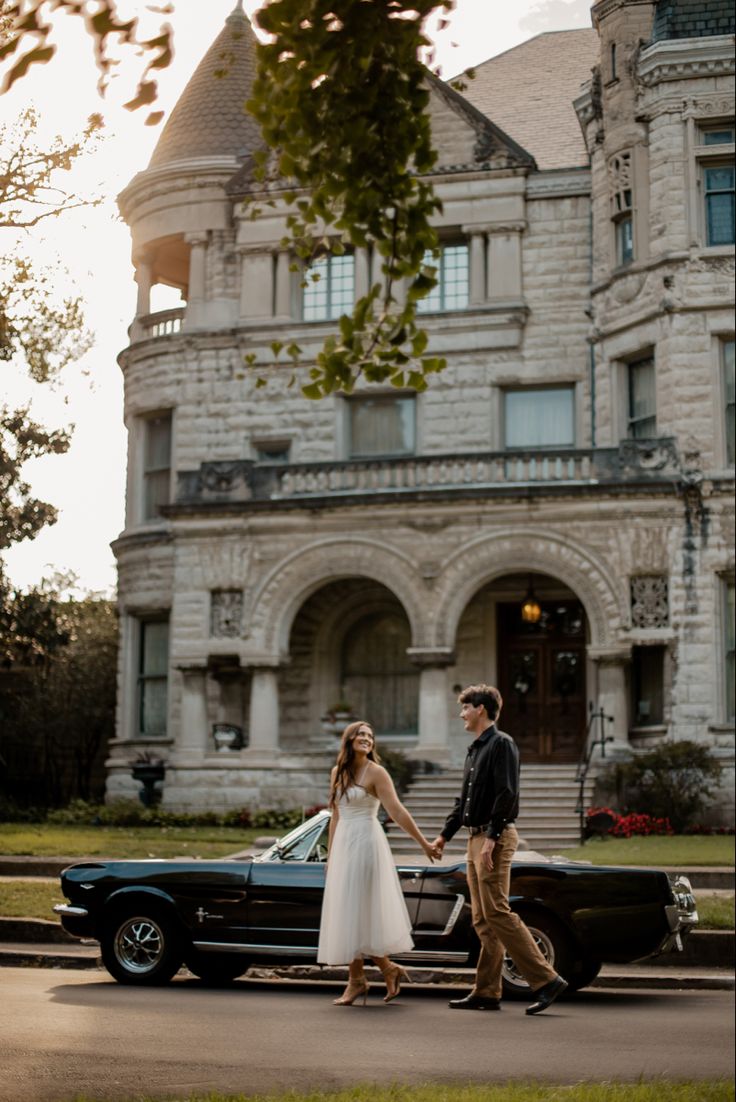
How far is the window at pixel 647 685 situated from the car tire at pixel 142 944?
1561 cm

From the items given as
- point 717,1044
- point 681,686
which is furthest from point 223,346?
point 717,1044

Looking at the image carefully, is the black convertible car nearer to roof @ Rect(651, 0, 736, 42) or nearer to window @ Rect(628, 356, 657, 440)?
window @ Rect(628, 356, 657, 440)

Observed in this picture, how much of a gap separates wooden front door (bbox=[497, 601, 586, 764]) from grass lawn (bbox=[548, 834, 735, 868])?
199 inches

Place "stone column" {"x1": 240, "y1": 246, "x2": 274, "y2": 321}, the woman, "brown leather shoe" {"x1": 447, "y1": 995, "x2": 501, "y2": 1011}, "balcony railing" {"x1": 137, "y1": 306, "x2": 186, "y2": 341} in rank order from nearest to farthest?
"brown leather shoe" {"x1": 447, "y1": 995, "x2": 501, "y2": 1011}
the woman
"stone column" {"x1": 240, "y1": 246, "x2": 274, "y2": 321}
"balcony railing" {"x1": 137, "y1": 306, "x2": 186, "y2": 341}

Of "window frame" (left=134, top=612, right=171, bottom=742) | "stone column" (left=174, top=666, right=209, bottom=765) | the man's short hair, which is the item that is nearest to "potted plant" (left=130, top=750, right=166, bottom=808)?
"stone column" (left=174, top=666, right=209, bottom=765)

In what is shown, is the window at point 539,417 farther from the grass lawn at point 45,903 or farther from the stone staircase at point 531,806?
the grass lawn at point 45,903

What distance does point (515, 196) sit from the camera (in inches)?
1212

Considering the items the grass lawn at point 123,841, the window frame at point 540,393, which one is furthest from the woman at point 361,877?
the window frame at point 540,393

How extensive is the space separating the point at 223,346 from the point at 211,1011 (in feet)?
73.8

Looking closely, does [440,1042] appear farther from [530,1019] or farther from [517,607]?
[517,607]

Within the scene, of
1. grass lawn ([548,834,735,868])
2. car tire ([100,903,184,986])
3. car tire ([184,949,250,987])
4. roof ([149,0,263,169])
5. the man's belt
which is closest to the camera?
the man's belt

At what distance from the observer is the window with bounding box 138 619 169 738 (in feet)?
105

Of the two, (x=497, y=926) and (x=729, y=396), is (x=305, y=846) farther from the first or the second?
(x=729, y=396)

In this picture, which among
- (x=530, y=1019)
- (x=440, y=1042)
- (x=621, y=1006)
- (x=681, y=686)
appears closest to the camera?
(x=440, y=1042)
